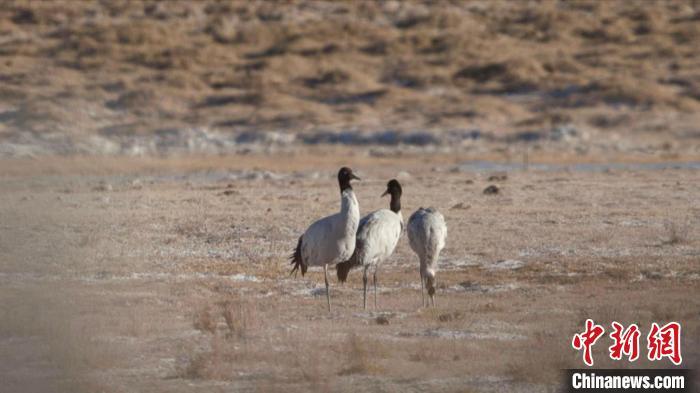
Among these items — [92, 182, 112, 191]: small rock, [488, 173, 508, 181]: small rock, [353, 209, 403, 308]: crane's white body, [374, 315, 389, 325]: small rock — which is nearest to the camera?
[374, 315, 389, 325]: small rock

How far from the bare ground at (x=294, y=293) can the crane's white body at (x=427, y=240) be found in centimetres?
50

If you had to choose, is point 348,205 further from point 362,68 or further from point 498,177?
point 362,68

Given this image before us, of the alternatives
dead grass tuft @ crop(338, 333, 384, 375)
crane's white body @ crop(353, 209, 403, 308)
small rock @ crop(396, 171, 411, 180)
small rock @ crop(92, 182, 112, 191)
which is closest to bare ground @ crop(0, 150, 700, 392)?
dead grass tuft @ crop(338, 333, 384, 375)

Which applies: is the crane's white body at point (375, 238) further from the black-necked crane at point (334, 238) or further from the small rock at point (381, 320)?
the small rock at point (381, 320)

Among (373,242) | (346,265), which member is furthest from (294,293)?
(373,242)

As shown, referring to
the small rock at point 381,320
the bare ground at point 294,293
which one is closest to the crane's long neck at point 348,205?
the bare ground at point 294,293

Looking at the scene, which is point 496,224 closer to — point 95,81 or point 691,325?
point 691,325

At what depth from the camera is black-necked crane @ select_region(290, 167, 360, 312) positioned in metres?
16.2

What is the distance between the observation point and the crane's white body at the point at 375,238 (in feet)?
54.6

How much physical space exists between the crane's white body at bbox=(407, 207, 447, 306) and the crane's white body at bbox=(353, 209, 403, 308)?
0.24 m

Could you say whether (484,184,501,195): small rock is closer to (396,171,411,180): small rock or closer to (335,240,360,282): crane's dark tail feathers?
(396,171,411,180): small rock

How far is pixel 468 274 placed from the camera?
19.2 m

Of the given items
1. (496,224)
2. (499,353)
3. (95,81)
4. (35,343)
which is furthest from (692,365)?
(95,81)

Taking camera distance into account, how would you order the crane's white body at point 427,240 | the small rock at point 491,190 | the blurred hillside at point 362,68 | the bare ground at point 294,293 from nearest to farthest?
the bare ground at point 294,293
the crane's white body at point 427,240
the small rock at point 491,190
the blurred hillside at point 362,68
